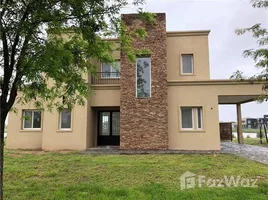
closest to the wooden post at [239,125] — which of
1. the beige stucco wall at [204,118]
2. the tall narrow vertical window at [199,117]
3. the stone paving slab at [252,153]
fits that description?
the stone paving slab at [252,153]

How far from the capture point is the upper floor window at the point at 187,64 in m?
16.1

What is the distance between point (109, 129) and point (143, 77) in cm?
479

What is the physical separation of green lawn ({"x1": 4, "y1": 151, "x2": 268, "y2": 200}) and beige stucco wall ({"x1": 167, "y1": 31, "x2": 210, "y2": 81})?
7.12m

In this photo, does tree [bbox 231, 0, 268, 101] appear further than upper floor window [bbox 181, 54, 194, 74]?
No

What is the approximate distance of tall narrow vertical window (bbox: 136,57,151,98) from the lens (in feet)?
47.4

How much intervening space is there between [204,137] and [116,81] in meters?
7.04

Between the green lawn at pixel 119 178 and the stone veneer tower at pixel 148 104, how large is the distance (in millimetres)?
3519

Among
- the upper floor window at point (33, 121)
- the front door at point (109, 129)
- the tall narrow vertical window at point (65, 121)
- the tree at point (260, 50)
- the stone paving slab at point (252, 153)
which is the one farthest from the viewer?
the front door at point (109, 129)

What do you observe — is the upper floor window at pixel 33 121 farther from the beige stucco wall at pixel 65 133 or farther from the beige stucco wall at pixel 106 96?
the beige stucco wall at pixel 106 96

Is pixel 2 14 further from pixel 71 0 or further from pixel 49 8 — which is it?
pixel 71 0

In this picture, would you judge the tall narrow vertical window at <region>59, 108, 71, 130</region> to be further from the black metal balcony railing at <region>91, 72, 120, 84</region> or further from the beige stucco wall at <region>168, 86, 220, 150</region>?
the beige stucco wall at <region>168, 86, 220, 150</region>

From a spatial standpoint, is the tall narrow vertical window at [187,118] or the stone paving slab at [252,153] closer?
the stone paving slab at [252,153]

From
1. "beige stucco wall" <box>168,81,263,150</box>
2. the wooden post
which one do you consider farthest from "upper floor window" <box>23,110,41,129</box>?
the wooden post

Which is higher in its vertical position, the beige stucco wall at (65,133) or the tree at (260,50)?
the tree at (260,50)
